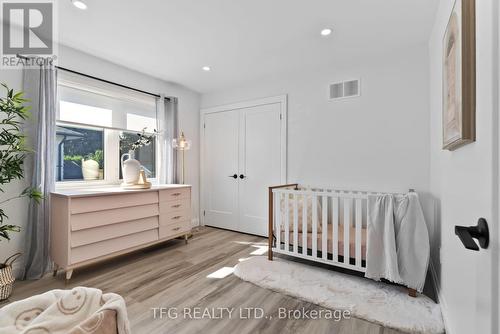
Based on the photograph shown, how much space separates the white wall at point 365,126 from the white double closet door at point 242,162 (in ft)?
0.77

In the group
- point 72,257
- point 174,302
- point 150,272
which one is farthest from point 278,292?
point 72,257

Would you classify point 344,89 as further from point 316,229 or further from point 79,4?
point 79,4

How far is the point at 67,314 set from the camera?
0.96 m

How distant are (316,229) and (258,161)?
150 centimetres

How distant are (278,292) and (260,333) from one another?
1.72 feet

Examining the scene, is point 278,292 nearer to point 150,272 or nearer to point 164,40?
point 150,272

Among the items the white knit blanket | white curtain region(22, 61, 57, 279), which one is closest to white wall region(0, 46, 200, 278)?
white curtain region(22, 61, 57, 279)

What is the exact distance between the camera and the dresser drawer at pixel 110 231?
7.41ft

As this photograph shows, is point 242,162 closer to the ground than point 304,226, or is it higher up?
higher up

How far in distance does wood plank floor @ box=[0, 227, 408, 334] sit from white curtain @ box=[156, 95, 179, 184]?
103 centimetres

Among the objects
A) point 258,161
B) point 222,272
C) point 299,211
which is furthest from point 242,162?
point 222,272

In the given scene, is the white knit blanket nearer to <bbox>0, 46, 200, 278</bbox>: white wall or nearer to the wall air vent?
<bbox>0, 46, 200, 278</bbox>: white wall

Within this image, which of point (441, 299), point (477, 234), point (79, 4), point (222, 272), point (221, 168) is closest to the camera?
point (477, 234)

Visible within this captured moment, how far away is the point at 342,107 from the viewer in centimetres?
300
